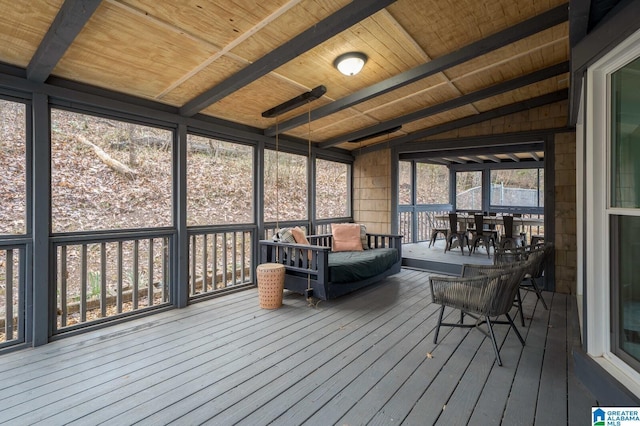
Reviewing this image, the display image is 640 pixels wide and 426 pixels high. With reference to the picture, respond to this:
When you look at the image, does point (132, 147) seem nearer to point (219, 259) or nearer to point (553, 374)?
point (219, 259)

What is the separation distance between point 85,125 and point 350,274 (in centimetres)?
348

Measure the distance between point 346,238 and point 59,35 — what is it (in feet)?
14.3

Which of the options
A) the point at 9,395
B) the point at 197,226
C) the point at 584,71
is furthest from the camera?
the point at 197,226

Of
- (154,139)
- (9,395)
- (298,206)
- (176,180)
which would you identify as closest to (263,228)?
(298,206)

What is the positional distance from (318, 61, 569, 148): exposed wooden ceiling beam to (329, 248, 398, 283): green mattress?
7.02ft

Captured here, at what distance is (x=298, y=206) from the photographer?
5.69 m

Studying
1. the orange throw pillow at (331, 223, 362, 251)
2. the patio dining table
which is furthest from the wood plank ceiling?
the patio dining table

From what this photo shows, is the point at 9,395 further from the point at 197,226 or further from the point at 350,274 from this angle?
the point at 350,274

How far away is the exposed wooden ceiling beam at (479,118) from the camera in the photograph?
4680 mm

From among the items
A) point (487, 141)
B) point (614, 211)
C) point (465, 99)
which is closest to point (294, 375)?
point (614, 211)

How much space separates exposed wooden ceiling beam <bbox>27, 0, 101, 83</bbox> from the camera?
1.98 metres

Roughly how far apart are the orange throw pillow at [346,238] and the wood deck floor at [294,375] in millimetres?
1933

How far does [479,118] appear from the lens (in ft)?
17.7

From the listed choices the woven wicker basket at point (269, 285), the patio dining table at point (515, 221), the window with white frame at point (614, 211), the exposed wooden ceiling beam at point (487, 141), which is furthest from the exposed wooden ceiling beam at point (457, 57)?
the patio dining table at point (515, 221)
